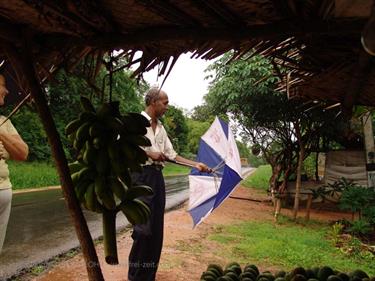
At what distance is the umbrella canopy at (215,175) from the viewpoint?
5.17 m

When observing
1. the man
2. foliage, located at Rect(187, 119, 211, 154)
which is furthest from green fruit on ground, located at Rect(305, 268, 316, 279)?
foliage, located at Rect(187, 119, 211, 154)

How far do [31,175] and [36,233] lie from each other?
10793 millimetres

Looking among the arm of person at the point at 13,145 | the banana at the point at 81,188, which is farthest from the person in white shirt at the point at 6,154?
the banana at the point at 81,188

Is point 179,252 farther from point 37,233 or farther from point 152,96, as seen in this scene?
point 152,96

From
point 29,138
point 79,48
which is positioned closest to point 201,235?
point 79,48

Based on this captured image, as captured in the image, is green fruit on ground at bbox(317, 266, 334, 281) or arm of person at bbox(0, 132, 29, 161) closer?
green fruit on ground at bbox(317, 266, 334, 281)

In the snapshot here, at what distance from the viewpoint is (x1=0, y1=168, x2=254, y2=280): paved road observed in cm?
555

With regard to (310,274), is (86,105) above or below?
above

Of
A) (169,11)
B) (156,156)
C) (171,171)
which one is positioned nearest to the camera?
(169,11)

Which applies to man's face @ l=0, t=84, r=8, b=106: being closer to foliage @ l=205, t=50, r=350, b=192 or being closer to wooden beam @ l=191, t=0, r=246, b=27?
wooden beam @ l=191, t=0, r=246, b=27

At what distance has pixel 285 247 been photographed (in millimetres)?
6645

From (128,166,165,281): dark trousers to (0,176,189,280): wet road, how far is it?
6.63 feet

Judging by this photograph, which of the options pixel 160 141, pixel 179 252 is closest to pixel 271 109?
pixel 179 252

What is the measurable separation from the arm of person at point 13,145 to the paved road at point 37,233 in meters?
2.48
